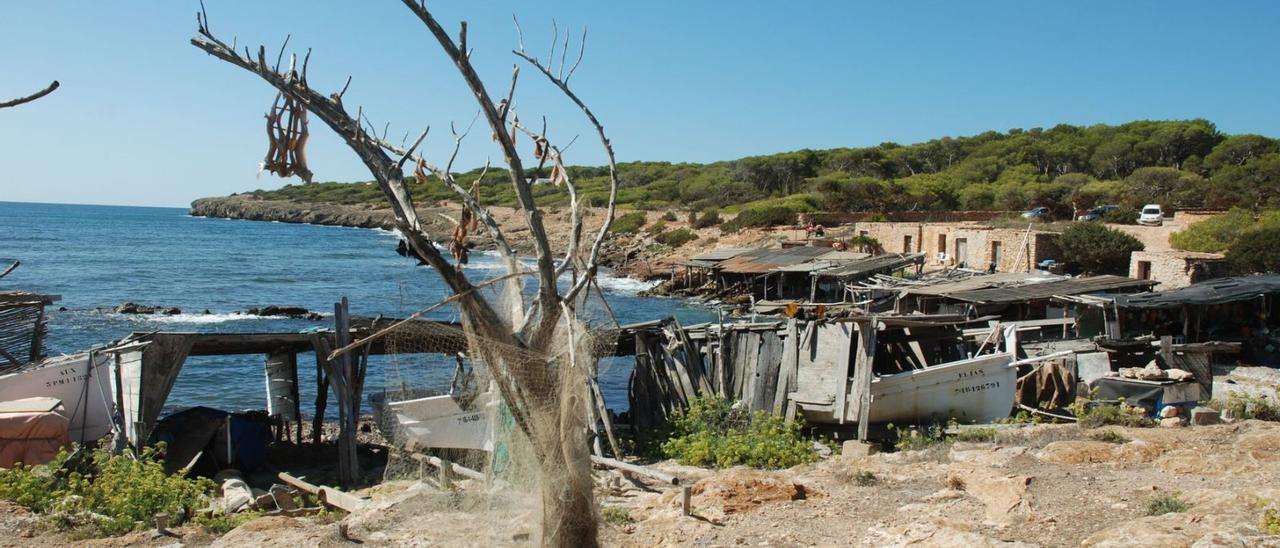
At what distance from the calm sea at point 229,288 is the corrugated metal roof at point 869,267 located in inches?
216

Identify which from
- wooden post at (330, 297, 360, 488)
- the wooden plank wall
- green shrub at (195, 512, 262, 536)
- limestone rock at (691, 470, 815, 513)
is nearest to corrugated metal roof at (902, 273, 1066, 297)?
the wooden plank wall

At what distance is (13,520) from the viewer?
338 inches

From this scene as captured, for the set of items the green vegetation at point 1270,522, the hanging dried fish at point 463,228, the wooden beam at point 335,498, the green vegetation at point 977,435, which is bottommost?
the wooden beam at point 335,498

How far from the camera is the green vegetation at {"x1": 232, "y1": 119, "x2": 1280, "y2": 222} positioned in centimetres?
5134

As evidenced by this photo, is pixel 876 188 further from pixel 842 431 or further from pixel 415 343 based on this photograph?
pixel 415 343

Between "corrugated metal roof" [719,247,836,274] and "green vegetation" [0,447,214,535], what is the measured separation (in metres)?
24.5

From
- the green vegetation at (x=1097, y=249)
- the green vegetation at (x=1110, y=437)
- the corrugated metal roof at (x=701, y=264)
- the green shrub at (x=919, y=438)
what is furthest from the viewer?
the corrugated metal roof at (x=701, y=264)

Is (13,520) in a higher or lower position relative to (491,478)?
lower

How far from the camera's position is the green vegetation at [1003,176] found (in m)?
51.3

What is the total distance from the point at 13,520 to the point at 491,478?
5160 millimetres

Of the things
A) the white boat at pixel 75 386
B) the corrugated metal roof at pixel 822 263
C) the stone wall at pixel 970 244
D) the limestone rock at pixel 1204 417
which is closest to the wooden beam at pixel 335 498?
the white boat at pixel 75 386

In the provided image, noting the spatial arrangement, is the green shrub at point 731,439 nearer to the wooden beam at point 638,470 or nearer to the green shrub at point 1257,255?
the wooden beam at point 638,470

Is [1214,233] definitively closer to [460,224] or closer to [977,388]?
[977,388]

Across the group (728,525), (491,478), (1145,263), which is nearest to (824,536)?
(728,525)
